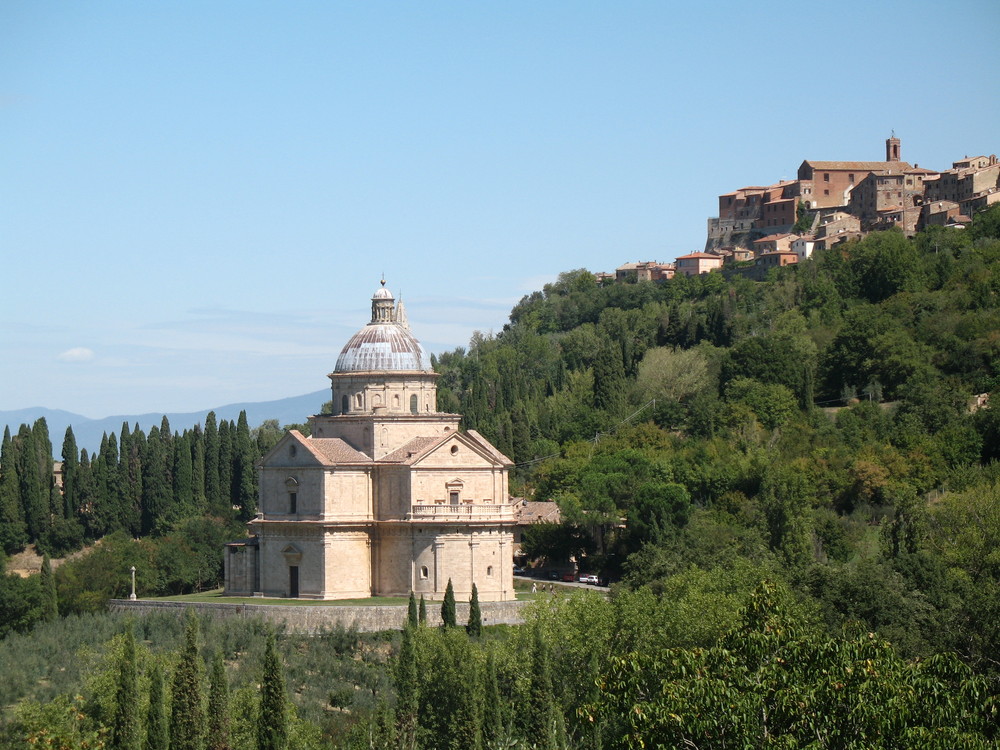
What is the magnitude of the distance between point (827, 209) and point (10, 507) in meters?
76.4

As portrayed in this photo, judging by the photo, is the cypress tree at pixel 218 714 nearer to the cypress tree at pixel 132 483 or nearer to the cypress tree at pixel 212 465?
the cypress tree at pixel 212 465

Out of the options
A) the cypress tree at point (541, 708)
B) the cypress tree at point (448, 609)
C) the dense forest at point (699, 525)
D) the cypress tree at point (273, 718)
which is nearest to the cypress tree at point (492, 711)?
the dense forest at point (699, 525)

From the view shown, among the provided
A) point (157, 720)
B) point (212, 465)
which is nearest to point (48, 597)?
point (157, 720)

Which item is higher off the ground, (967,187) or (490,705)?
(967,187)

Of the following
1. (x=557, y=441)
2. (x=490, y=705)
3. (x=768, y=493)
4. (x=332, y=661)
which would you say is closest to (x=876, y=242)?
(x=557, y=441)

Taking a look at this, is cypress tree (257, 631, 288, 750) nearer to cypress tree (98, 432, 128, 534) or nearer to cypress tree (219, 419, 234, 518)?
cypress tree (219, 419, 234, 518)

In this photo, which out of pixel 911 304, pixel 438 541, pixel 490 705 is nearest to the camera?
pixel 490 705

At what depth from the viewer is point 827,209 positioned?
480ft

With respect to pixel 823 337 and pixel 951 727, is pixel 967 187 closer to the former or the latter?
pixel 823 337

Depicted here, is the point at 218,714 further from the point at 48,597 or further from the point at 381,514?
the point at 48,597

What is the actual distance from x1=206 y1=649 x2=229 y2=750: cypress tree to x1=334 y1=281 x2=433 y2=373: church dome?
2498 centimetres

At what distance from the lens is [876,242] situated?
117750mm

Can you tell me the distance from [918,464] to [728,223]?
256ft

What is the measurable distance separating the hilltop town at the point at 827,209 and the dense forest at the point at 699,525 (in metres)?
9.15
